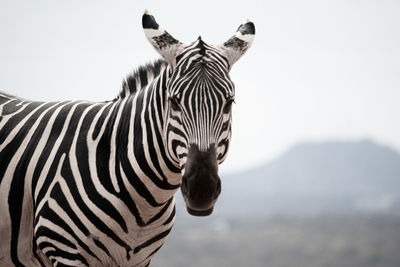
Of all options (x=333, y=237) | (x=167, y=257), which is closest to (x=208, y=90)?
(x=167, y=257)

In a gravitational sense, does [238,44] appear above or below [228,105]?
above

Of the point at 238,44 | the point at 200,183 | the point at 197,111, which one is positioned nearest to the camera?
the point at 200,183

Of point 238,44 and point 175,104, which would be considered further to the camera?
point 238,44

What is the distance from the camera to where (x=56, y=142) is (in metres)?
5.64

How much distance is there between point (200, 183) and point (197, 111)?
58 cm

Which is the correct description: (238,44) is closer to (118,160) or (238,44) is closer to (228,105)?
(228,105)

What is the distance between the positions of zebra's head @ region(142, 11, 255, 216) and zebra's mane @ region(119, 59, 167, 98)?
2.31 ft

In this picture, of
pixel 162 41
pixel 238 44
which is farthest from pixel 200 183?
pixel 238 44

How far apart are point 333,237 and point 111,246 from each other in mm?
143725

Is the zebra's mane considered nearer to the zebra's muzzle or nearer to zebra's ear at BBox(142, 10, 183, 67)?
zebra's ear at BBox(142, 10, 183, 67)

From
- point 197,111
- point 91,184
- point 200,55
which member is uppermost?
point 200,55

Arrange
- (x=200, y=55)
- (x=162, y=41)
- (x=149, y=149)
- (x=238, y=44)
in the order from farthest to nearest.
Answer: (x=238, y=44), (x=149, y=149), (x=162, y=41), (x=200, y=55)

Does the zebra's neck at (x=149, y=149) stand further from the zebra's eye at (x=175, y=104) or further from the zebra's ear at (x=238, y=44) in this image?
the zebra's ear at (x=238, y=44)

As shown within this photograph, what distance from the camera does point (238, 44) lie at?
5480mm
